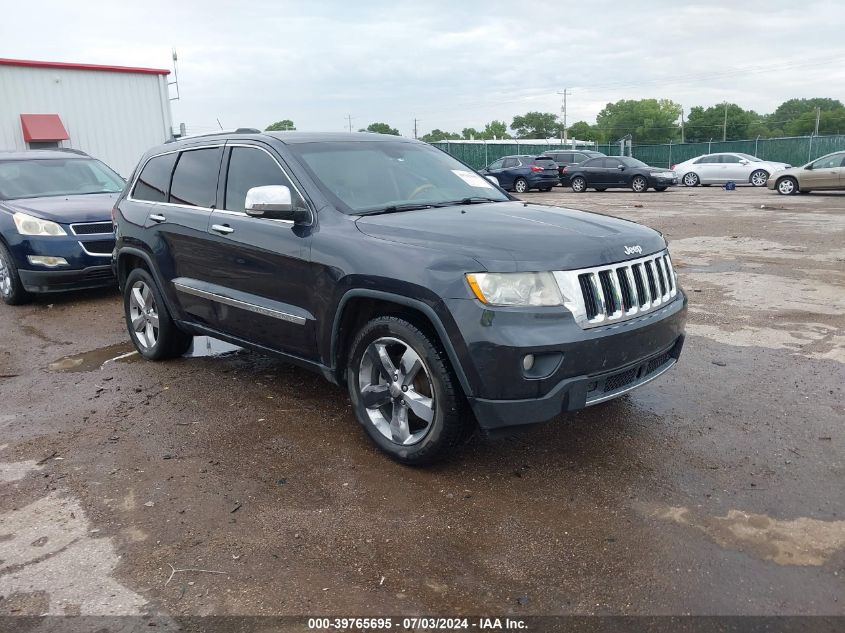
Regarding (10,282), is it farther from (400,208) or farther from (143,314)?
(400,208)

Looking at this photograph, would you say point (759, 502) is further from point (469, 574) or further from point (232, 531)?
point (232, 531)

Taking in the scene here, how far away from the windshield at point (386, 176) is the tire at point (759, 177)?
26.0 metres

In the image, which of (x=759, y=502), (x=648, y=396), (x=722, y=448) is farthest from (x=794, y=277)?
(x=759, y=502)

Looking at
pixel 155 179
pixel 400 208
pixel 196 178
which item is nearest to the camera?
pixel 400 208

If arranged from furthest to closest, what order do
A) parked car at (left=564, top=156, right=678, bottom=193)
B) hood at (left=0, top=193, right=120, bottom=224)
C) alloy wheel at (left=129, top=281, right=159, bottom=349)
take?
parked car at (left=564, top=156, right=678, bottom=193) < hood at (left=0, top=193, right=120, bottom=224) < alloy wheel at (left=129, top=281, right=159, bottom=349)

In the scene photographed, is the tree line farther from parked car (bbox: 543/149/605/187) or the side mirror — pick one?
the side mirror

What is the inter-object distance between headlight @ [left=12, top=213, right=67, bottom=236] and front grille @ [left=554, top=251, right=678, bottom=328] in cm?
659

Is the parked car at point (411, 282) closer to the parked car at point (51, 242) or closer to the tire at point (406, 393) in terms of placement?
the tire at point (406, 393)

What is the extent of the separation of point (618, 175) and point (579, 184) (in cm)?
158

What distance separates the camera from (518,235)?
3568 mm

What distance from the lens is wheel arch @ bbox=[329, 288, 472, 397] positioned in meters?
3.37

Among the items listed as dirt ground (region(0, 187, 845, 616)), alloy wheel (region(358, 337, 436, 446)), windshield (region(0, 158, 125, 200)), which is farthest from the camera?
windshield (region(0, 158, 125, 200))

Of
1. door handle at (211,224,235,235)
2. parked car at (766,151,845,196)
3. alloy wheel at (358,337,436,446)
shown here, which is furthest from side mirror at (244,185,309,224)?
parked car at (766,151,845,196)

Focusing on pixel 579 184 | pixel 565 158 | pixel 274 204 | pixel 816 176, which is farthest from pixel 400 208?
pixel 565 158
